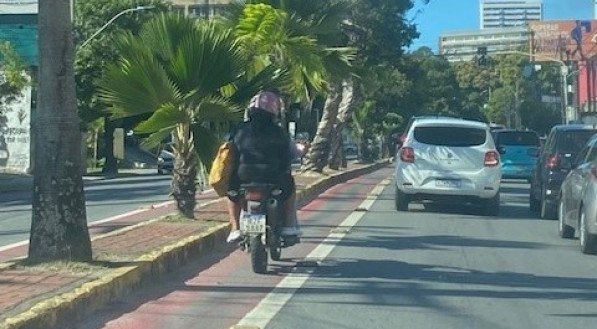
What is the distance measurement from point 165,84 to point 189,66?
1.58 feet

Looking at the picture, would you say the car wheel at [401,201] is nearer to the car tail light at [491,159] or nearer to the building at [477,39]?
the car tail light at [491,159]

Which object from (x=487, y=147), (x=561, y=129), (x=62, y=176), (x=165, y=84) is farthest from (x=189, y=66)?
(x=561, y=129)

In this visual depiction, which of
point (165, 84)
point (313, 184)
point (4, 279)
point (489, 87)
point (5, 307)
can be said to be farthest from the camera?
A: point (489, 87)

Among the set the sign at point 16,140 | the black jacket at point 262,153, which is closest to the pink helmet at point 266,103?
the black jacket at point 262,153

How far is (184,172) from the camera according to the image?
563 inches

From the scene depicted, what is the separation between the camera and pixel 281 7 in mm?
19469

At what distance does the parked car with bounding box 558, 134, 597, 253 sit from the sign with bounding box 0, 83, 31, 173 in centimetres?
3444

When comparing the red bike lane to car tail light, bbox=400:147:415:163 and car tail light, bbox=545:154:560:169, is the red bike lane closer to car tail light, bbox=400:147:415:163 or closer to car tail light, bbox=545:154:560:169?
car tail light, bbox=400:147:415:163

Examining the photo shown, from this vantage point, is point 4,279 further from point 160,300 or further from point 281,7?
point 281,7

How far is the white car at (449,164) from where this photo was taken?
18.8 metres

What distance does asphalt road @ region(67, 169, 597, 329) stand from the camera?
8500mm

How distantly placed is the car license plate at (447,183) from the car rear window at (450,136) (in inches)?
29.6

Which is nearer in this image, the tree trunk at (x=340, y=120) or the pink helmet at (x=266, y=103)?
the pink helmet at (x=266, y=103)

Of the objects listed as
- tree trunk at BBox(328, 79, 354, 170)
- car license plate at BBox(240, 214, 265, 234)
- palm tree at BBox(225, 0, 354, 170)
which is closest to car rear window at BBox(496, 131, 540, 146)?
tree trunk at BBox(328, 79, 354, 170)
